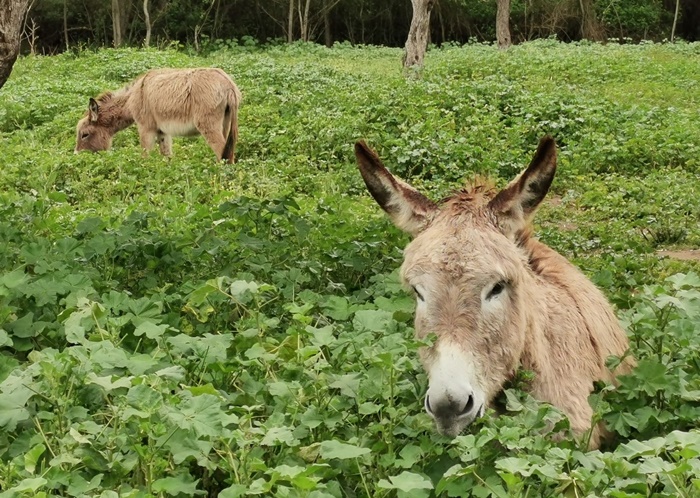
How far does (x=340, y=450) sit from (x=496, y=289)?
0.92m

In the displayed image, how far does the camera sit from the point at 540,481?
2.97 m

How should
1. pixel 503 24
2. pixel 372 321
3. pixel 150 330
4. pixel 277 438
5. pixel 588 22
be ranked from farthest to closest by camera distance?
pixel 588 22 → pixel 503 24 → pixel 372 321 → pixel 150 330 → pixel 277 438

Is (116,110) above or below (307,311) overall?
above

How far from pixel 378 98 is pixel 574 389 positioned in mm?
9470

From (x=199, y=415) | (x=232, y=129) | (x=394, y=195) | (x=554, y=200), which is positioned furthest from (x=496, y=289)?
(x=232, y=129)

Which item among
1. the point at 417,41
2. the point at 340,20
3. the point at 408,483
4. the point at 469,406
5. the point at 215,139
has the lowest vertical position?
the point at 215,139

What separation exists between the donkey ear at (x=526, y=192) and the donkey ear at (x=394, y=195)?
0.31m

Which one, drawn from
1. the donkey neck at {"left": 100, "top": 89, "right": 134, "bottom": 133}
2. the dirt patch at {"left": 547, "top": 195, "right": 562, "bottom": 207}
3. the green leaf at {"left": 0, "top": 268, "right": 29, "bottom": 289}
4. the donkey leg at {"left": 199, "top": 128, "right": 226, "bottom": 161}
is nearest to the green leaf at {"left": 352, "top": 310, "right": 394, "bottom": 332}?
the green leaf at {"left": 0, "top": 268, "right": 29, "bottom": 289}

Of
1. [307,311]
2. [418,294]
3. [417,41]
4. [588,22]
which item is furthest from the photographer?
[588,22]

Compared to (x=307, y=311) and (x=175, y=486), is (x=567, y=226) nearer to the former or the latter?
(x=307, y=311)

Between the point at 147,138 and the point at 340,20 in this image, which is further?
the point at 340,20

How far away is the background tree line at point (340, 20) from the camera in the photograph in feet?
124

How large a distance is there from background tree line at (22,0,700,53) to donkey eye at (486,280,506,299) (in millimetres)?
34271

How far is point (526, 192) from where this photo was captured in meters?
3.63
